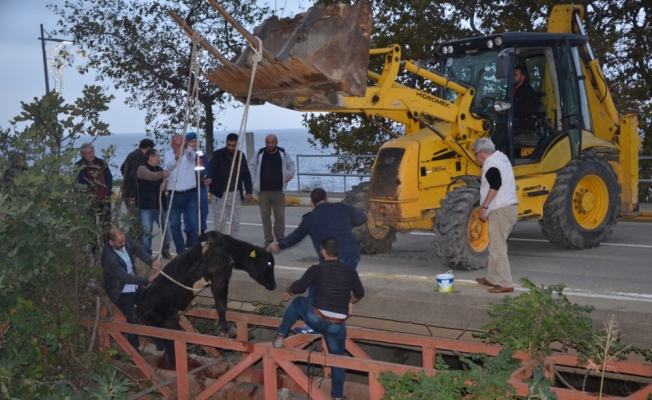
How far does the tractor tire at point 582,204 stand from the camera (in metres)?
11.5

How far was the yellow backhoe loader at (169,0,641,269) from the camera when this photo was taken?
9.33 meters

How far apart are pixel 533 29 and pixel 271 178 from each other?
10.1 meters

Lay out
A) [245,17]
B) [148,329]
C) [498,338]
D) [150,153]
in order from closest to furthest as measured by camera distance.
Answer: [498,338]
[148,329]
[150,153]
[245,17]

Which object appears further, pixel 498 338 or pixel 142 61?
pixel 142 61

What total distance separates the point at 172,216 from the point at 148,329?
3295mm

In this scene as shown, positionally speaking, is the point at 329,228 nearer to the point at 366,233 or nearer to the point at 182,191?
the point at 366,233

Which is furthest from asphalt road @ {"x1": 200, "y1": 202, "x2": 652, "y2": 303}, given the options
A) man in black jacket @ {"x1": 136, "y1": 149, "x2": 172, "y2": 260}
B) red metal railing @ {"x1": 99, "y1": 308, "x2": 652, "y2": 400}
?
red metal railing @ {"x1": 99, "y1": 308, "x2": 652, "y2": 400}

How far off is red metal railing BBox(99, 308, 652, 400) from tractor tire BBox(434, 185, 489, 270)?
2120 mm

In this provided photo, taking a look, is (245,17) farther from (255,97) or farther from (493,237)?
(493,237)

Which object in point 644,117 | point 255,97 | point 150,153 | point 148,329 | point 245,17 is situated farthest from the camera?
point 245,17

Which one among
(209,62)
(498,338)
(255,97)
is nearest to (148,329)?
(255,97)

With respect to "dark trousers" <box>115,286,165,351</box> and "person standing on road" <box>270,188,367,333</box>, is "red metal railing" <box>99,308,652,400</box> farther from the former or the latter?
"person standing on road" <box>270,188,367,333</box>

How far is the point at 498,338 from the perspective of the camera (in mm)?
7469

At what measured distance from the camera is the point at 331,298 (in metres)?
7.73
